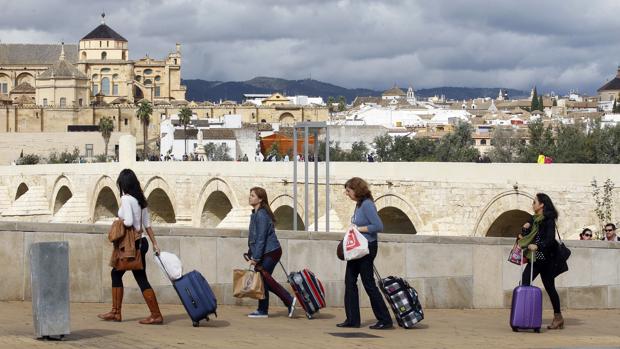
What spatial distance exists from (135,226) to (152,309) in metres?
0.66

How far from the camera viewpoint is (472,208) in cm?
2406

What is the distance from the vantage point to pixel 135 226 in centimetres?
1036

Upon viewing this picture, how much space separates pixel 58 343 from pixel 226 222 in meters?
21.3

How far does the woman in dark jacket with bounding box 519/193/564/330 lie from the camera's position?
10.7 meters

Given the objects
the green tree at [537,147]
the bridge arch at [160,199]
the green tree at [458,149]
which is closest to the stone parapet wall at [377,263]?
the bridge arch at [160,199]

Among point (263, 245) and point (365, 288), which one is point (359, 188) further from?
point (263, 245)

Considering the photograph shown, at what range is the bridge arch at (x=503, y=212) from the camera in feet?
74.9

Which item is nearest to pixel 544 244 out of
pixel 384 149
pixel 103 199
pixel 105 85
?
pixel 103 199

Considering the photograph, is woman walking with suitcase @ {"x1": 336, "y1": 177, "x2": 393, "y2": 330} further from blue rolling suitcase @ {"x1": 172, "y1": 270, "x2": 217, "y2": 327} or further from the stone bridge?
the stone bridge

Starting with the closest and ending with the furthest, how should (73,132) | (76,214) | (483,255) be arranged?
(483,255) < (76,214) < (73,132)

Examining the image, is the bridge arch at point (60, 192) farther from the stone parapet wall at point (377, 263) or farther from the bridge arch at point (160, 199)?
the stone parapet wall at point (377, 263)

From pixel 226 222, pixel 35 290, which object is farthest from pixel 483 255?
pixel 226 222

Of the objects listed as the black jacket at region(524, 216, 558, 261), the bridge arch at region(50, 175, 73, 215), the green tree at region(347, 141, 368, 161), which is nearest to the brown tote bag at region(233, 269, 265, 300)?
the black jacket at region(524, 216, 558, 261)

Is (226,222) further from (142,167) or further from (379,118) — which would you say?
(379,118)
